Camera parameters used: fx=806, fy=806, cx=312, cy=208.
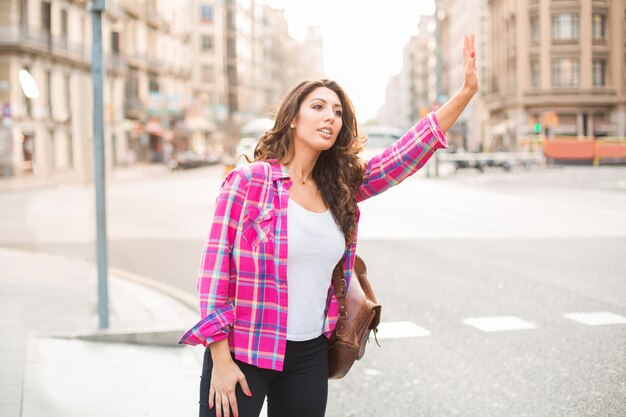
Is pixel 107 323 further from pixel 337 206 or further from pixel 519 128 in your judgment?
pixel 519 128

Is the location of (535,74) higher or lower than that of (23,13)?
lower

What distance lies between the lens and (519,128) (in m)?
56.9

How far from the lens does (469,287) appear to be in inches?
341

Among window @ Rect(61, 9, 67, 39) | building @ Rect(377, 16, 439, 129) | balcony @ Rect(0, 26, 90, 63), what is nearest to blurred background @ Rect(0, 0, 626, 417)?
balcony @ Rect(0, 26, 90, 63)

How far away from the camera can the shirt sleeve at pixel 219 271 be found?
2523 millimetres

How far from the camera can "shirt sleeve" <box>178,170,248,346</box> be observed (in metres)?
2.52

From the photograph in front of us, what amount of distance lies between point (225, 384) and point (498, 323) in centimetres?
479

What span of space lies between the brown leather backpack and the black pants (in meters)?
0.06

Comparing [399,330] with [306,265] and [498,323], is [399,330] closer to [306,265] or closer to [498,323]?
[498,323]

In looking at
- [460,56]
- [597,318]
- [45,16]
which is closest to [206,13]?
[460,56]

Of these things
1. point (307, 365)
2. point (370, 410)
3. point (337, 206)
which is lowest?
point (370, 410)

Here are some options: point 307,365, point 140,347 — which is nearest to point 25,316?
point 140,347

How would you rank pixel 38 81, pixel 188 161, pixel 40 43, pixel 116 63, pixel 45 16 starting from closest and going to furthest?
1. pixel 38 81
2. pixel 40 43
3. pixel 45 16
4. pixel 188 161
5. pixel 116 63

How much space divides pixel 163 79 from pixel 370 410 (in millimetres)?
71660
